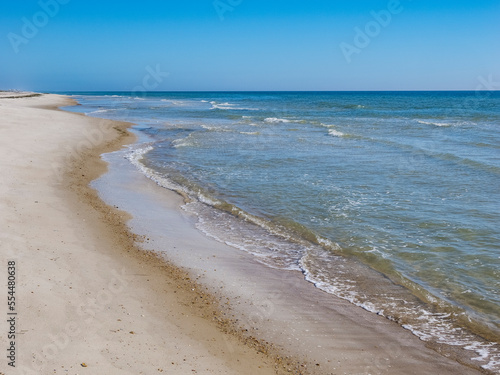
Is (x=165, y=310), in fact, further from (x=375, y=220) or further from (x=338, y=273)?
(x=375, y=220)

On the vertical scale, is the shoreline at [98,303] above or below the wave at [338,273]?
above

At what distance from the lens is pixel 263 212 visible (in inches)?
471

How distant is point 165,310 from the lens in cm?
637

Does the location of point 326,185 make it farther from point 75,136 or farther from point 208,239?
point 75,136

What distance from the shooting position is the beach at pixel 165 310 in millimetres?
5117

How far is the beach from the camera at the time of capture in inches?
201

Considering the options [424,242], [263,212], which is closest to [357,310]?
[424,242]

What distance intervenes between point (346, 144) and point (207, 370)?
22808 mm

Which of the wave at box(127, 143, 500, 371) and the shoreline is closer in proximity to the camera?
the shoreline
